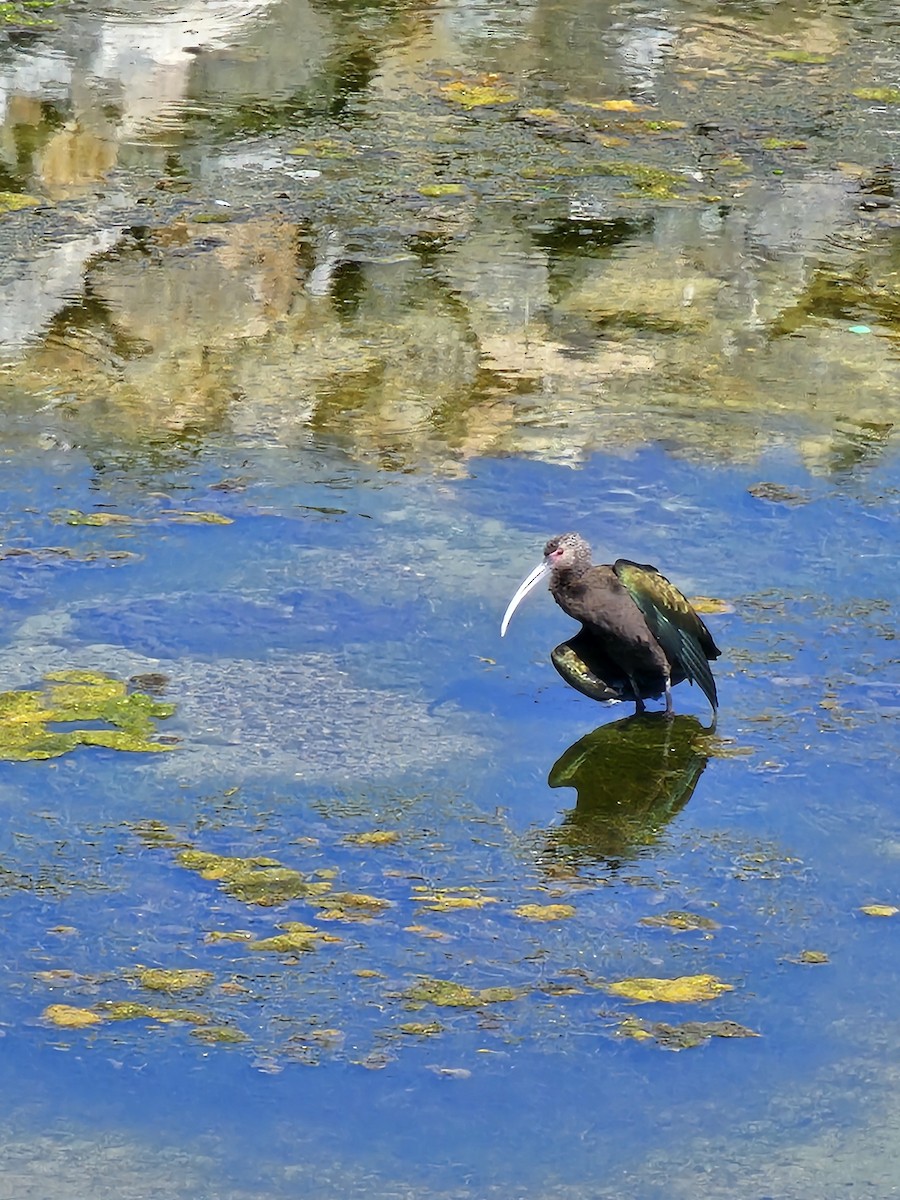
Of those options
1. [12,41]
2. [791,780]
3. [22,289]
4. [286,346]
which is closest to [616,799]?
[791,780]

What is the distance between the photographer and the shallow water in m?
3.94

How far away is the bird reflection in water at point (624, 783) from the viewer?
4.87 meters

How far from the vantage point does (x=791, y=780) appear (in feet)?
16.7

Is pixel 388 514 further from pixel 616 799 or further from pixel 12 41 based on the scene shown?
pixel 12 41

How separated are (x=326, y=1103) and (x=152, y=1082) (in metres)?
0.33

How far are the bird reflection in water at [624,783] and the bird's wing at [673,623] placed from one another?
0.15m

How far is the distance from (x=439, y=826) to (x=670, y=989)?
80 centimetres

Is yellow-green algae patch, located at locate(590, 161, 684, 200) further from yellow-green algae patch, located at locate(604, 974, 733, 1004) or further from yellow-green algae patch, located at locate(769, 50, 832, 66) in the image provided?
yellow-green algae patch, located at locate(604, 974, 733, 1004)

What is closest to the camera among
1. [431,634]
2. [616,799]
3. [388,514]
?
[616,799]

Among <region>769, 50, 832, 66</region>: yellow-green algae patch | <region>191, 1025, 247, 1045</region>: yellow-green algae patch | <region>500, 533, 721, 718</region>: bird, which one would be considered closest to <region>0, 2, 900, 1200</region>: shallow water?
<region>191, 1025, 247, 1045</region>: yellow-green algae patch

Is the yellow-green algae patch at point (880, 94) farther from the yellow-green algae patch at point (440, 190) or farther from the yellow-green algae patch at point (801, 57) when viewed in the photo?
the yellow-green algae patch at point (440, 190)

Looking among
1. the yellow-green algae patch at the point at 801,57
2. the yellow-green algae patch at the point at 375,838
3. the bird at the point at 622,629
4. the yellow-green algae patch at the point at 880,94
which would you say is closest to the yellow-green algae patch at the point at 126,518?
the bird at the point at 622,629

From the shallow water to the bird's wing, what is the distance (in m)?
0.18

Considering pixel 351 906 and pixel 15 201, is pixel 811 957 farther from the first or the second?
pixel 15 201
